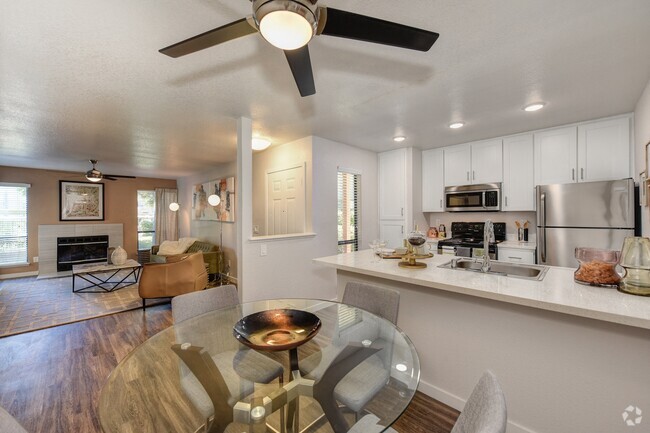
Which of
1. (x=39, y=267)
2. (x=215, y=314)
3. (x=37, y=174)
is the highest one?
(x=37, y=174)

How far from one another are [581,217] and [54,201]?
9742 mm

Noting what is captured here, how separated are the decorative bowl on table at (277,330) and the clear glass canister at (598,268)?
1.57 m

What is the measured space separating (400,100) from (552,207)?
2.25m

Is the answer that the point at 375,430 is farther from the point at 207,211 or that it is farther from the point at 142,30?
the point at 207,211

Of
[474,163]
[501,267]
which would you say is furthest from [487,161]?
[501,267]

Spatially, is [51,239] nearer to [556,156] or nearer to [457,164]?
[457,164]

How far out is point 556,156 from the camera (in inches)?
135

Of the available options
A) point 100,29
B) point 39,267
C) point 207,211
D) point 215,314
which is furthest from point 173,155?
point 39,267

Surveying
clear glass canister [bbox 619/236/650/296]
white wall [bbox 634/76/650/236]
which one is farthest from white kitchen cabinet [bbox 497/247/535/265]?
clear glass canister [bbox 619/236/650/296]

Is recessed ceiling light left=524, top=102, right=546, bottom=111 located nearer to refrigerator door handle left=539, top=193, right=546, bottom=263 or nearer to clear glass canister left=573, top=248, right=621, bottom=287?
refrigerator door handle left=539, top=193, right=546, bottom=263

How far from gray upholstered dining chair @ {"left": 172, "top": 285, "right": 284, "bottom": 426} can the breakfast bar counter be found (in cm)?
101

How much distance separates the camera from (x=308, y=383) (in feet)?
4.33

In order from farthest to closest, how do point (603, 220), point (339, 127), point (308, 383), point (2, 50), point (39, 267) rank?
point (39, 267)
point (339, 127)
point (603, 220)
point (2, 50)
point (308, 383)

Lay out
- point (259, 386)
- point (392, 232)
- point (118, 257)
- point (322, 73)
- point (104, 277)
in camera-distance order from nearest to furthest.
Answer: point (259, 386) < point (322, 73) < point (392, 232) < point (118, 257) < point (104, 277)
